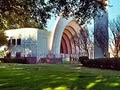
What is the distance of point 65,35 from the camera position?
63.1 m

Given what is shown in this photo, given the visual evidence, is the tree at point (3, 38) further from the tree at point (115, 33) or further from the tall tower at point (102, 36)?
the tree at point (115, 33)

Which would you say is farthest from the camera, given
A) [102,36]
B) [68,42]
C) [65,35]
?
[68,42]

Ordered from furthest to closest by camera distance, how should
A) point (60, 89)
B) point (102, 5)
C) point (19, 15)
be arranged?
point (19, 15) → point (102, 5) → point (60, 89)

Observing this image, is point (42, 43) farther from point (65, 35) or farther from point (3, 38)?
point (65, 35)

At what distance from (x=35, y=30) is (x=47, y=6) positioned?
33.7 metres

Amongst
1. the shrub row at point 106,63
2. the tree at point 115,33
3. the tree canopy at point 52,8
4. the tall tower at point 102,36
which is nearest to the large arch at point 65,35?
the tall tower at point 102,36

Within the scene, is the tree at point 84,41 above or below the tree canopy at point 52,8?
above

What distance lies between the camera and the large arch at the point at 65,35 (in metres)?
52.4

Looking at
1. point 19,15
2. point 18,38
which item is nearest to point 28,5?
point 19,15

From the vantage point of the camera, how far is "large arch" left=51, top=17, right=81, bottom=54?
172ft

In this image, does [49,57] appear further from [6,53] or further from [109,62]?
[109,62]

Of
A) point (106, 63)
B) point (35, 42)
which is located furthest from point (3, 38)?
point (106, 63)

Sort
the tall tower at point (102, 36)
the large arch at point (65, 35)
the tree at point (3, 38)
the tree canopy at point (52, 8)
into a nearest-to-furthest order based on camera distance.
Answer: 1. the tree canopy at point (52, 8)
2. the tall tower at point (102, 36)
3. the tree at point (3, 38)
4. the large arch at point (65, 35)

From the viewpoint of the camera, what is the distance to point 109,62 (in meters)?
25.9
